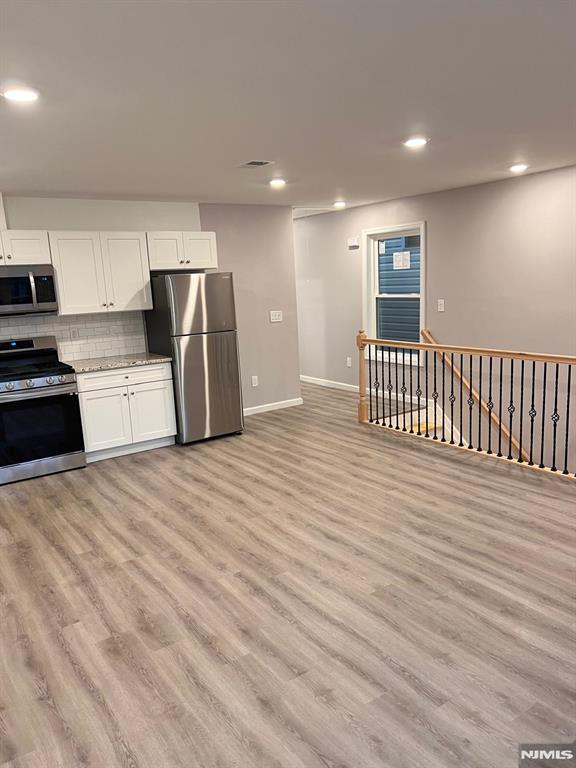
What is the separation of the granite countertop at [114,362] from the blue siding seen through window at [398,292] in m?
3.17

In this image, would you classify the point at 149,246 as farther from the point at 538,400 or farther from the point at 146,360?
the point at 538,400

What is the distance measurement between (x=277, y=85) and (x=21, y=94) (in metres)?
1.10

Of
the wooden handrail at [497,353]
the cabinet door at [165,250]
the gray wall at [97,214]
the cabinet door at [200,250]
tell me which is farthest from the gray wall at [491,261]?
the cabinet door at [165,250]

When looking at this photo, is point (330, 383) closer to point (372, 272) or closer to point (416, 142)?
point (372, 272)

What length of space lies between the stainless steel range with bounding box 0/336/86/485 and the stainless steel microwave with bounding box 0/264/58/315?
0.43m

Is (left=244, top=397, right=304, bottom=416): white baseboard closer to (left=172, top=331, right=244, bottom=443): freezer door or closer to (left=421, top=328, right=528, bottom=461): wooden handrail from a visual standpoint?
(left=172, top=331, right=244, bottom=443): freezer door

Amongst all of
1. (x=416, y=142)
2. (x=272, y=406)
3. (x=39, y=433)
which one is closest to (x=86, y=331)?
(x=39, y=433)

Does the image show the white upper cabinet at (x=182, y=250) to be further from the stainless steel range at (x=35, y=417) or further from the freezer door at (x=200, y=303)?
the stainless steel range at (x=35, y=417)

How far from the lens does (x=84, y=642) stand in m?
2.56

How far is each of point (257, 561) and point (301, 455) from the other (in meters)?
1.92

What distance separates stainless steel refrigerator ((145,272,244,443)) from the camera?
5.29 meters

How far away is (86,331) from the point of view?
5.53 metres

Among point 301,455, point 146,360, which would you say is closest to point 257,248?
point 146,360

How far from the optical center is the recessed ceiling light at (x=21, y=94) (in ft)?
7.73
